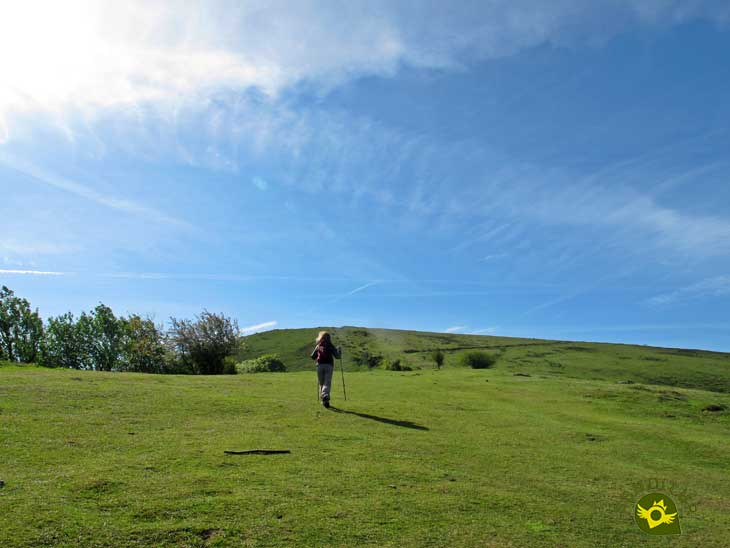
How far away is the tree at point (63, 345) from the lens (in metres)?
92.2

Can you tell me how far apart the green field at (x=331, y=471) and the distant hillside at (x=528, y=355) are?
205ft

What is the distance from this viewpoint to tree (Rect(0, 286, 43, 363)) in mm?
89250

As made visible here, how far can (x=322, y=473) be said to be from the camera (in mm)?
9781

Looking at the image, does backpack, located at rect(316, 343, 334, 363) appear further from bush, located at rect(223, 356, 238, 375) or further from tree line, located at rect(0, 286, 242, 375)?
tree line, located at rect(0, 286, 242, 375)

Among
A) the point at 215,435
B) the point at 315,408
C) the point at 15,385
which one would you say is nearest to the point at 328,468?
the point at 215,435

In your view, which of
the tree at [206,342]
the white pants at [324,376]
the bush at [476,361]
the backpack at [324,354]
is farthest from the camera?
the bush at [476,361]

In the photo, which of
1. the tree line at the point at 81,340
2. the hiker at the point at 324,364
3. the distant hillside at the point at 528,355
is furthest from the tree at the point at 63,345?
the hiker at the point at 324,364

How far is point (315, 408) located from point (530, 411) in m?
11.1

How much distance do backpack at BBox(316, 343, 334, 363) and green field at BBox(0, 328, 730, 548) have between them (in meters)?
1.89

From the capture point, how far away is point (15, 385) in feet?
55.4

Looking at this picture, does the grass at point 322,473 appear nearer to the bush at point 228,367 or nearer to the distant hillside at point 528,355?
the bush at point 228,367

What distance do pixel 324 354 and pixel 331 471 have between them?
8.73 metres

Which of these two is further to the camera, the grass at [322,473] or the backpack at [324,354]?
the backpack at [324,354]

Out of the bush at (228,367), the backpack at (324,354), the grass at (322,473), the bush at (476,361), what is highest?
the bush at (476,361)
